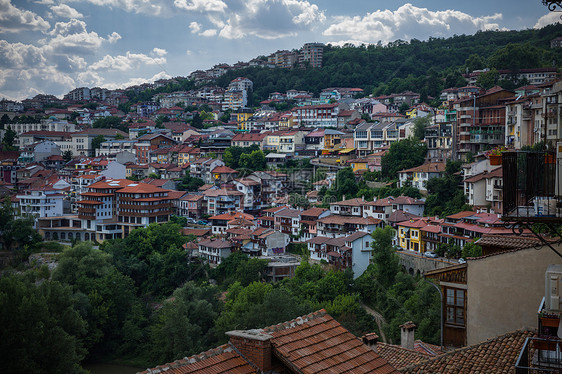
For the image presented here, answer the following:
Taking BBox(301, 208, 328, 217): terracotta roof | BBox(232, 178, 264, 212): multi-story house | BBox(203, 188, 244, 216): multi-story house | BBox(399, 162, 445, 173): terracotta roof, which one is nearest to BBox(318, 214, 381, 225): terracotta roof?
BBox(301, 208, 328, 217): terracotta roof

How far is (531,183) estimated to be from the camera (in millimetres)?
4117

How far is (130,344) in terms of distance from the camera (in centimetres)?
2098

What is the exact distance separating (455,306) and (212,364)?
3562 mm

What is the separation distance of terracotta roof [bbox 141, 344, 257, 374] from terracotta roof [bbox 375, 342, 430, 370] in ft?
7.15

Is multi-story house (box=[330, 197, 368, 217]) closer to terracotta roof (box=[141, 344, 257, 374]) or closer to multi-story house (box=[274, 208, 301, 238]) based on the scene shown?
multi-story house (box=[274, 208, 301, 238])

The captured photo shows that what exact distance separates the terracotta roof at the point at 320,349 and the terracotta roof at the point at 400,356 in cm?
131

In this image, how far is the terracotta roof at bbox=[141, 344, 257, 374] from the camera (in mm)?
4035

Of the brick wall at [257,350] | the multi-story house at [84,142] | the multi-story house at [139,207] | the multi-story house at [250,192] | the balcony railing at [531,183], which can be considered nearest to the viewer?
the balcony railing at [531,183]

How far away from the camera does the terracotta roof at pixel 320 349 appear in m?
4.22

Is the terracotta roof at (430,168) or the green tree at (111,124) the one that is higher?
the green tree at (111,124)

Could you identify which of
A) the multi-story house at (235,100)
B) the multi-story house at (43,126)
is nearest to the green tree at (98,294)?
the multi-story house at (43,126)

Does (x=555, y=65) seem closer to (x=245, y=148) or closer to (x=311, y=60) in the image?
(x=245, y=148)

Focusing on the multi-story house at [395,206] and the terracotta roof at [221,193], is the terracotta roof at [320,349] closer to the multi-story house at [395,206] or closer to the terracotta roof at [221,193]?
the multi-story house at [395,206]

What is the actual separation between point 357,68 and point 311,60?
8.15 meters
